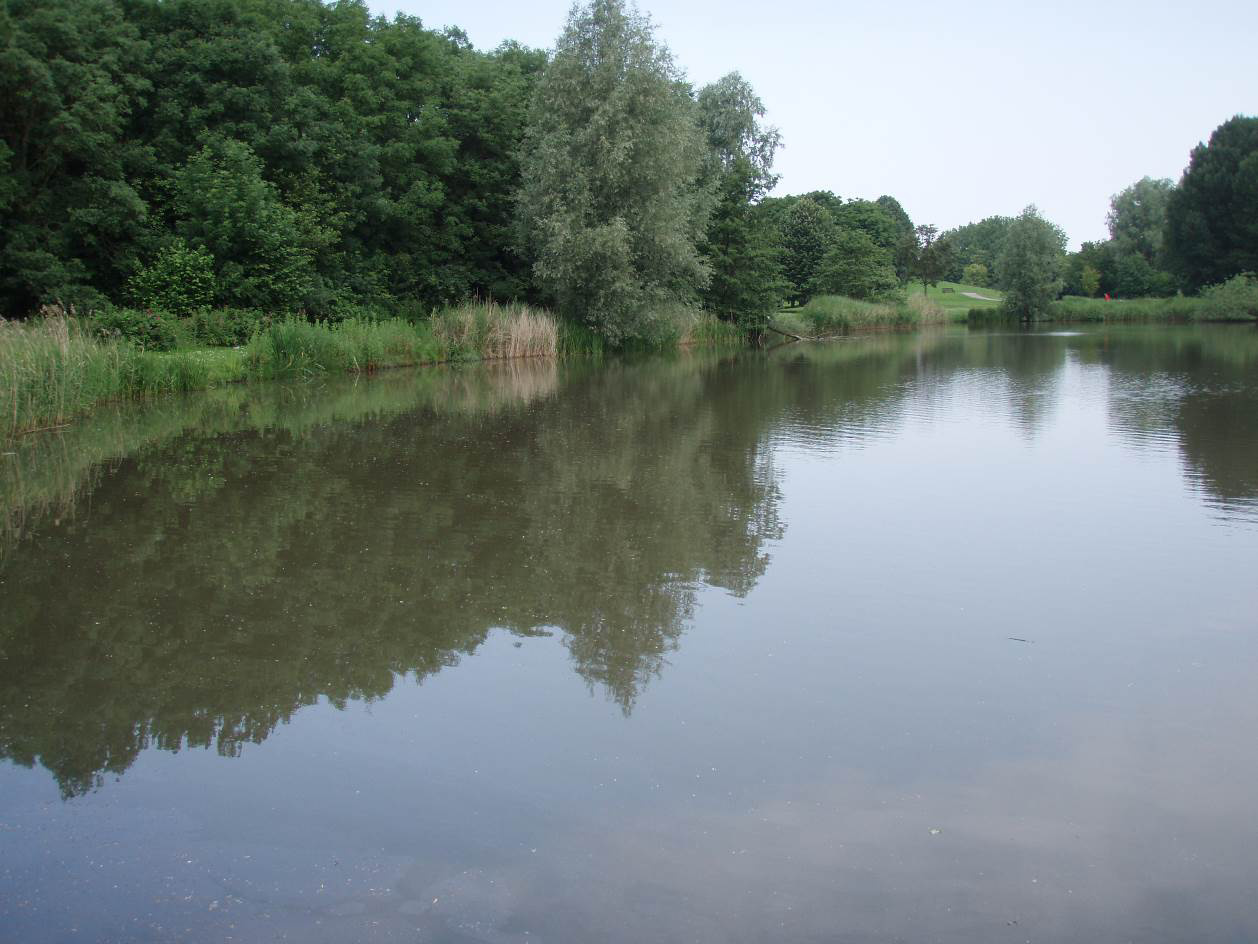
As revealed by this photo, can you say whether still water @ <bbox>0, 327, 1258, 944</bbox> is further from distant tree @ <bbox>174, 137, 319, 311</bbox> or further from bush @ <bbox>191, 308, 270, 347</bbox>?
distant tree @ <bbox>174, 137, 319, 311</bbox>

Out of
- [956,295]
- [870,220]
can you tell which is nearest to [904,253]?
[870,220]

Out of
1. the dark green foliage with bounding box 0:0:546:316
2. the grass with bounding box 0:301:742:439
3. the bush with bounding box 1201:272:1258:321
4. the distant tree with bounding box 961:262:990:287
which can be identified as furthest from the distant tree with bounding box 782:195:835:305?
the distant tree with bounding box 961:262:990:287

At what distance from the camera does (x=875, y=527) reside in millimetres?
8453

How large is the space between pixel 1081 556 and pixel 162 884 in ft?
21.7

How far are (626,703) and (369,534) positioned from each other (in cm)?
391

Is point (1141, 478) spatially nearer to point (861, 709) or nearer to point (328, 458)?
point (861, 709)

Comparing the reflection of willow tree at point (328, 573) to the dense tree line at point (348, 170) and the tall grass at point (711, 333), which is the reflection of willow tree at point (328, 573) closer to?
the dense tree line at point (348, 170)

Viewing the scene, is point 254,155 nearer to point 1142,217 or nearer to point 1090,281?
point 1090,281

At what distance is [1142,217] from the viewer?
276ft

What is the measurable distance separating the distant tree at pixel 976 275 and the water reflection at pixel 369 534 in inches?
3177

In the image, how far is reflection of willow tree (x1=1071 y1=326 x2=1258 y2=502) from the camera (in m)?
11.1

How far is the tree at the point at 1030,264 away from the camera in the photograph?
197 ft

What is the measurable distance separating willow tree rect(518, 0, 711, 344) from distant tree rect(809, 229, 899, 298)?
25.3 meters

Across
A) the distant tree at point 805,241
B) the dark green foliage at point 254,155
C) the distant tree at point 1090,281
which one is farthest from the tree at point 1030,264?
the dark green foliage at point 254,155
